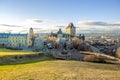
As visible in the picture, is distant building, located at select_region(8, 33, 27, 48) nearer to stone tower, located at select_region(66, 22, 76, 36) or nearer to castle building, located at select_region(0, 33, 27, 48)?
castle building, located at select_region(0, 33, 27, 48)

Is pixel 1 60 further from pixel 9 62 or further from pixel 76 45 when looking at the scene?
pixel 76 45

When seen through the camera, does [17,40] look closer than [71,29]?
Yes

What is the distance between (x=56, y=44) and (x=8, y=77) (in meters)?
84.7

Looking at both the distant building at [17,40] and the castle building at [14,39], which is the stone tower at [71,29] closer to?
the castle building at [14,39]

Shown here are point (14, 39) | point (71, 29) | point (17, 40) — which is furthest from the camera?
point (71, 29)

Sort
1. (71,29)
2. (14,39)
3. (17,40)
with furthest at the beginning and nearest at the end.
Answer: (71,29)
(17,40)
(14,39)

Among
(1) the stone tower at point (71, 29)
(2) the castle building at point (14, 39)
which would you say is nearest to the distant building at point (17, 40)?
(2) the castle building at point (14, 39)

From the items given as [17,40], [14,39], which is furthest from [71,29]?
[14,39]

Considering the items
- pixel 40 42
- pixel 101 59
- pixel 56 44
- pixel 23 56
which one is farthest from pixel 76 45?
pixel 23 56

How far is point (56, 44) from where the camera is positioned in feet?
357

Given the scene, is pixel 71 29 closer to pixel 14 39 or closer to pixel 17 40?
pixel 17 40

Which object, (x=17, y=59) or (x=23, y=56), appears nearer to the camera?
(x=17, y=59)

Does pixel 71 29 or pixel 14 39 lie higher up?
pixel 71 29

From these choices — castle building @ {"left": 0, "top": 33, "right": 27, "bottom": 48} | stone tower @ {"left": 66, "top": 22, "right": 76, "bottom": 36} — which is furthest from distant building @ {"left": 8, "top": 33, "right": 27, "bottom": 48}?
stone tower @ {"left": 66, "top": 22, "right": 76, "bottom": 36}
